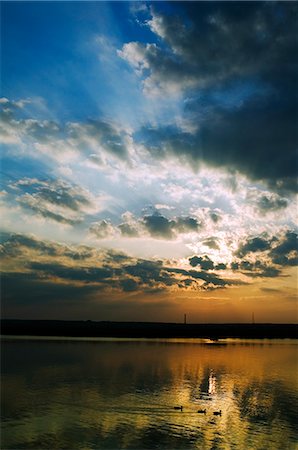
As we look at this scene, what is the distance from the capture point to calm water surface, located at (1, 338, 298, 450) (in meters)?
33.0

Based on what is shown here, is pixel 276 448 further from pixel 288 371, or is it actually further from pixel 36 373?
pixel 288 371

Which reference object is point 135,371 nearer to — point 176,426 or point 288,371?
point 288,371

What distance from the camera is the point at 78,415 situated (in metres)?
39.6

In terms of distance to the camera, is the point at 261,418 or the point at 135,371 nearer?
the point at 261,418

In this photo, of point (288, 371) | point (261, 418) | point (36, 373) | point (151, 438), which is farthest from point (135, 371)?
point (151, 438)

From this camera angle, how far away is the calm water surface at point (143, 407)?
1298 inches

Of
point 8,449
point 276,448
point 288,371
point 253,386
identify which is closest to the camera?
point 8,449

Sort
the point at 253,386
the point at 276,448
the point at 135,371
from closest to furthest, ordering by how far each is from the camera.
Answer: the point at 276,448 → the point at 253,386 → the point at 135,371

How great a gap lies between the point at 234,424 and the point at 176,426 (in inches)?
236

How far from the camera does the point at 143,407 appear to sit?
→ 43.0 meters

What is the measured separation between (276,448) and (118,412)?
15299 millimetres

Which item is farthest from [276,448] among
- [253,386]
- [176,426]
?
[253,386]

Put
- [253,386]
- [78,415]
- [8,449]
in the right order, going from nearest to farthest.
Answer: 1. [8,449]
2. [78,415]
3. [253,386]

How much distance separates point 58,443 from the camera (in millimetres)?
31312
